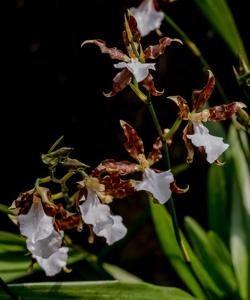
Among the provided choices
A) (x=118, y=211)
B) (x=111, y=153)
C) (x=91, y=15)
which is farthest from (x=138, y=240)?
(x=91, y=15)

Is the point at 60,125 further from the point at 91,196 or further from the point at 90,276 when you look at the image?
the point at 91,196

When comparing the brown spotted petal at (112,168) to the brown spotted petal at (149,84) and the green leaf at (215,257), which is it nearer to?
the brown spotted petal at (149,84)

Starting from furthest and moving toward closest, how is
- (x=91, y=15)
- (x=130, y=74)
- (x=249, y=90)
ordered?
(x=91, y=15)
(x=249, y=90)
(x=130, y=74)

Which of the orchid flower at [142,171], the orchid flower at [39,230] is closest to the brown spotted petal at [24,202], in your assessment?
the orchid flower at [39,230]

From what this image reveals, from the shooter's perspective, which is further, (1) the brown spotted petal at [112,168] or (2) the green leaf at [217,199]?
(2) the green leaf at [217,199]

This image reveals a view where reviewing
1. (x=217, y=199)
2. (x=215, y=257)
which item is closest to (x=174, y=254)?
(x=215, y=257)

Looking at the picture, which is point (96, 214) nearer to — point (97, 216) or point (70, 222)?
point (97, 216)

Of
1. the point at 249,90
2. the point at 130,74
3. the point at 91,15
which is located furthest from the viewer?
the point at 91,15
